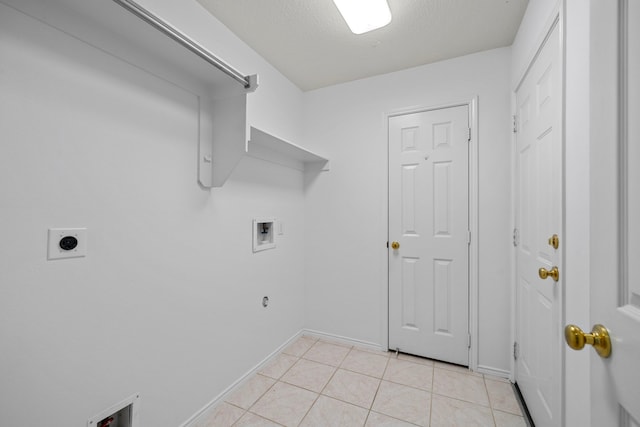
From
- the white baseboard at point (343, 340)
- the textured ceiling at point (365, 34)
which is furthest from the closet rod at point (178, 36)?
the white baseboard at point (343, 340)

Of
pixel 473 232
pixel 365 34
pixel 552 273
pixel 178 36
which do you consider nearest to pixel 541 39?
pixel 365 34

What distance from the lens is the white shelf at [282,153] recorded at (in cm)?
184

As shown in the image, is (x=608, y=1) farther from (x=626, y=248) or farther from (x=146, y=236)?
(x=146, y=236)

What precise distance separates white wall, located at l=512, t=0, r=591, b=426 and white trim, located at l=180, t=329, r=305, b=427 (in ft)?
5.75

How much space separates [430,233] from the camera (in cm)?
220

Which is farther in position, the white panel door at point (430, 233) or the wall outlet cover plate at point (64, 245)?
the white panel door at point (430, 233)

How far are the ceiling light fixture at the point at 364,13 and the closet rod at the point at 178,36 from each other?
2.28ft

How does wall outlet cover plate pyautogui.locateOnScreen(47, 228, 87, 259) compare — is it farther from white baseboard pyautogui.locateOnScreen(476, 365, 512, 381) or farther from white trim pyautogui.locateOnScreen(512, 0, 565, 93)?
white baseboard pyautogui.locateOnScreen(476, 365, 512, 381)

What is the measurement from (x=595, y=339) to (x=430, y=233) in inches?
66.1

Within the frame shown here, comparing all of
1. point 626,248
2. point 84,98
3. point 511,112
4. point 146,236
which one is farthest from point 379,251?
point 84,98

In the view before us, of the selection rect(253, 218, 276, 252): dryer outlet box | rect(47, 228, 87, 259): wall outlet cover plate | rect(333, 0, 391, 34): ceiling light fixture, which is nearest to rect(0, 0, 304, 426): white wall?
rect(47, 228, 87, 259): wall outlet cover plate

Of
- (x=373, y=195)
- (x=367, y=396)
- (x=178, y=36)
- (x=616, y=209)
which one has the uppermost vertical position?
(x=178, y=36)

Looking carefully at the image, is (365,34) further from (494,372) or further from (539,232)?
(494,372)

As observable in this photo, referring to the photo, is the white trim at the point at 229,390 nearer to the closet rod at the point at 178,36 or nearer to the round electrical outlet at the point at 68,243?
the round electrical outlet at the point at 68,243
